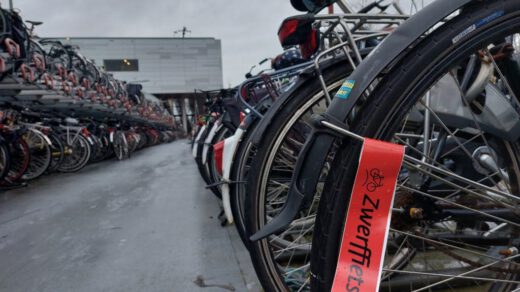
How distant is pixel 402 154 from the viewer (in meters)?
0.69

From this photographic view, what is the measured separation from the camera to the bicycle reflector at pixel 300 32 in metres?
1.12

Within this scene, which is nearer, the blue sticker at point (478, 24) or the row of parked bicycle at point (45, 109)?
the blue sticker at point (478, 24)

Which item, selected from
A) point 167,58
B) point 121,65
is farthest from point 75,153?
point 121,65

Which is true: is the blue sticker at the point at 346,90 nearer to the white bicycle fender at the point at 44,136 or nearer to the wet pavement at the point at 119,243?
the wet pavement at the point at 119,243

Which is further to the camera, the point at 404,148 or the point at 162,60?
the point at 162,60

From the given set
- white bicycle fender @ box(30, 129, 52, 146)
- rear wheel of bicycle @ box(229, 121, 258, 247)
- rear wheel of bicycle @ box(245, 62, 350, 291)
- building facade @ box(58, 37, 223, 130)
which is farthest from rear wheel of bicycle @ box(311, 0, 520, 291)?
building facade @ box(58, 37, 223, 130)

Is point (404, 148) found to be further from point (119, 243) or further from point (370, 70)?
point (119, 243)

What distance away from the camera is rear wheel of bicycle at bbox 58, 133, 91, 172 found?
625cm

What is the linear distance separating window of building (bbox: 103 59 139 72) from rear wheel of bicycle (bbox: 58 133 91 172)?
82.3ft

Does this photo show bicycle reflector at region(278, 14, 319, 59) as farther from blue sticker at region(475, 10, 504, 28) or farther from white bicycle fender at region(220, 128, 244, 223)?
white bicycle fender at region(220, 128, 244, 223)

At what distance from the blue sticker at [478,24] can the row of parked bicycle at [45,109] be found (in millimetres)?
4961

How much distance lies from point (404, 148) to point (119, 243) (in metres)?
2.18

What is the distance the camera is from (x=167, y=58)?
3025 centimetres

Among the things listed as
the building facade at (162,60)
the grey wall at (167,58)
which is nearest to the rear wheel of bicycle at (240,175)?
the building facade at (162,60)
